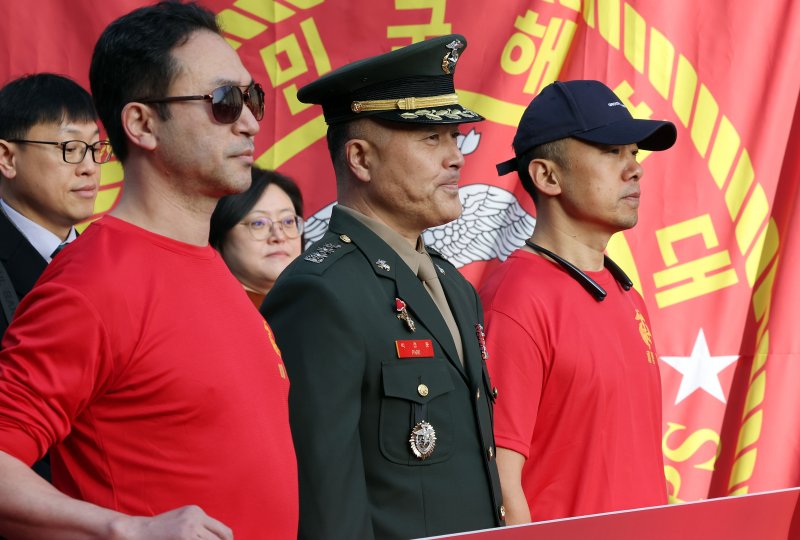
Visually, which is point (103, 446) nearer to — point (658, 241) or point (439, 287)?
point (439, 287)

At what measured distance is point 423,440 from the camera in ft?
7.09

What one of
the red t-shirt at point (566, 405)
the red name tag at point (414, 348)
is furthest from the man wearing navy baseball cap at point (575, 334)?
the red name tag at point (414, 348)

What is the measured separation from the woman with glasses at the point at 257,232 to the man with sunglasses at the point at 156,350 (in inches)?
61.8

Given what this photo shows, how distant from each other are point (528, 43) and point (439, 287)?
1.75 meters

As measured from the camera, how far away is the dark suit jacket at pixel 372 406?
208 centimetres

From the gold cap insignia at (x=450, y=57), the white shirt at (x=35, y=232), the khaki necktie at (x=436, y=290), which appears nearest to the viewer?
the khaki necktie at (x=436, y=290)

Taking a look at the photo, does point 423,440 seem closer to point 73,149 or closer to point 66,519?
point 66,519

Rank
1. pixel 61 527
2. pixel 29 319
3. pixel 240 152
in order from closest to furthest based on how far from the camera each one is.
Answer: pixel 61 527 < pixel 29 319 < pixel 240 152

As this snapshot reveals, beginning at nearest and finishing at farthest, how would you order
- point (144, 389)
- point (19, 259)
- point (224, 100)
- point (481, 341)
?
point (144, 389) → point (224, 100) → point (481, 341) → point (19, 259)

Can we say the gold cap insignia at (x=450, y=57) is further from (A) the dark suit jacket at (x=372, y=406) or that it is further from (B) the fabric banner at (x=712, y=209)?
(B) the fabric banner at (x=712, y=209)

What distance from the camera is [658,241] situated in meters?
4.03

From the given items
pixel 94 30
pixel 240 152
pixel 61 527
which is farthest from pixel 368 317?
pixel 94 30

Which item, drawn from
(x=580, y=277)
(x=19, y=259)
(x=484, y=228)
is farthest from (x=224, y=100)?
(x=484, y=228)

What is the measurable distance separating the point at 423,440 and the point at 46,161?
52.4 inches
